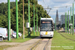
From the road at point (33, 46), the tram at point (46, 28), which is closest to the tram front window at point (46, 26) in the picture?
the tram at point (46, 28)

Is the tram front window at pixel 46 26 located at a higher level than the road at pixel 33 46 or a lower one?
higher

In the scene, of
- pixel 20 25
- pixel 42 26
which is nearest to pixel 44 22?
pixel 42 26

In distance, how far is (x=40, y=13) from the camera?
6350cm

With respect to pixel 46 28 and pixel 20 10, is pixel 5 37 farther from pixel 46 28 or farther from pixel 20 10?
pixel 20 10

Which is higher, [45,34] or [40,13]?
[40,13]

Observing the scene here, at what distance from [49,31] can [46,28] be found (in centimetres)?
72

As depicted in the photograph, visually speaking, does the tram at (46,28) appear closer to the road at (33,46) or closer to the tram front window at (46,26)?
the tram front window at (46,26)

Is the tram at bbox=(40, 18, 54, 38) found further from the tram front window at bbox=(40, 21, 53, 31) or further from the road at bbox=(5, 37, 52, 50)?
the road at bbox=(5, 37, 52, 50)

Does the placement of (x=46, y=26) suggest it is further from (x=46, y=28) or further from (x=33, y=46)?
(x=33, y=46)

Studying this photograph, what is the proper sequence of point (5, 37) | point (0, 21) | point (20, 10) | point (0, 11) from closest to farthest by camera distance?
point (5, 37)
point (0, 21)
point (20, 10)
point (0, 11)

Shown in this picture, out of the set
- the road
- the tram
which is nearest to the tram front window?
the tram

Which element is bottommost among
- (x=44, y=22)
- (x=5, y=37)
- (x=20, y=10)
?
(x=5, y=37)

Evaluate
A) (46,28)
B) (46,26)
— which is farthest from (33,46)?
(46,26)

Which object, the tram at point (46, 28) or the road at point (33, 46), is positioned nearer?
the road at point (33, 46)
